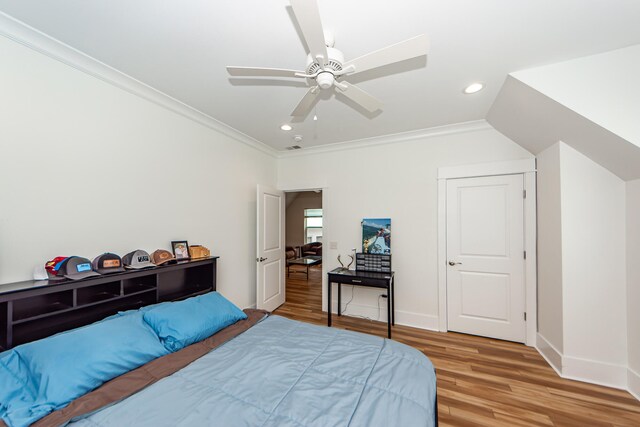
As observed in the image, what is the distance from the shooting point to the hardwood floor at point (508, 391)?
1814 mm

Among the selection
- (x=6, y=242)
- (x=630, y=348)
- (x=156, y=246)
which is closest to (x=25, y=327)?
(x=6, y=242)

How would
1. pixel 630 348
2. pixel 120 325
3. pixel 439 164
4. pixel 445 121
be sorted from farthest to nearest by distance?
1. pixel 439 164
2. pixel 445 121
3. pixel 630 348
4. pixel 120 325

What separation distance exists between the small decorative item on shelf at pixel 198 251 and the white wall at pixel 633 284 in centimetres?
398

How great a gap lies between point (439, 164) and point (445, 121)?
548mm

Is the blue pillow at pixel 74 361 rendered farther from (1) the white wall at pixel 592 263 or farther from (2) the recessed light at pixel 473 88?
(1) the white wall at pixel 592 263

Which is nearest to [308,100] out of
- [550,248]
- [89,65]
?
[89,65]

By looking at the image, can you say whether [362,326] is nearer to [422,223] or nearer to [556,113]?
[422,223]

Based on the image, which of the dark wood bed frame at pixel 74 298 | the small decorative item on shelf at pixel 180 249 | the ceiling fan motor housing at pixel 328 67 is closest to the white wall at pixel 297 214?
the small decorative item on shelf at pixel 180 249

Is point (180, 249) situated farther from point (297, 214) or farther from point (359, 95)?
point (297, 214)

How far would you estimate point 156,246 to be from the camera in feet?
8.07

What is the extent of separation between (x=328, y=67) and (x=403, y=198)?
242 cm

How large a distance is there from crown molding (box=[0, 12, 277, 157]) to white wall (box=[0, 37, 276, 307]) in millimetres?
48

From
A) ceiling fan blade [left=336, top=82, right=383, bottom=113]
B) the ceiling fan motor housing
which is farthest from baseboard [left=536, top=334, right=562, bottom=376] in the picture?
the ceiling fan motor housing

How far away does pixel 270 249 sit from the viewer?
3900mm
